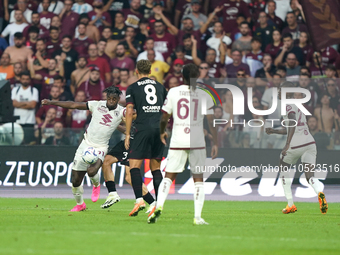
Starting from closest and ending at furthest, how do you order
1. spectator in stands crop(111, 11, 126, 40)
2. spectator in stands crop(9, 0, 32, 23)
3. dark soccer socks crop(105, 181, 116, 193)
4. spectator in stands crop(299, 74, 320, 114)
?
Result: dark soccer socks crop(105, 181, 116, 193)
spectator in stands crop(299, 74, 320, 114)
spectator in stands crop(111, 11, 126, 40)
spectator in stands crop(9, 0, 32, 23)

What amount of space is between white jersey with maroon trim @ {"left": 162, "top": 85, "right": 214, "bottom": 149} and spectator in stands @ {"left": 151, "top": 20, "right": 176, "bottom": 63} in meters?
11.4

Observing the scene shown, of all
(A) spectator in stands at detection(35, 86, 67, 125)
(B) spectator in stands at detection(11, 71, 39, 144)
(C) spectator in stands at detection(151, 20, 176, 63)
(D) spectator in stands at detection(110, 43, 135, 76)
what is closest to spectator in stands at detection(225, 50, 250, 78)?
(C) spectator in stands at detection(151, 20, 176, 63)

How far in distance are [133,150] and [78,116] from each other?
8452 millimetres

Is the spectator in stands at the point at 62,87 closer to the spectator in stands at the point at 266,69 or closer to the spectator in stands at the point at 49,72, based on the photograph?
the spectator in stands at the point at 49,72

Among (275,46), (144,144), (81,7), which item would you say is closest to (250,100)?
(275,46)

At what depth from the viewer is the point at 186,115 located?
362 inches

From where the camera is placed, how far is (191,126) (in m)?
9.17

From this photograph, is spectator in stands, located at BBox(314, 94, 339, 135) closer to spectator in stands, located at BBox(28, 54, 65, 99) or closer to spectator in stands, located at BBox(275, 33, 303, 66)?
spectator in stands, located at BBox(275, 33, 303, 66)

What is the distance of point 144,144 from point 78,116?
852cm

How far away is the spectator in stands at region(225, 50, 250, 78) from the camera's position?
63.2 ft

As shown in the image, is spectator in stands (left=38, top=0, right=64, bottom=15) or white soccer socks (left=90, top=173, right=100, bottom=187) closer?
white soccer socks (left=90, top=173, right=100, bottom=187)

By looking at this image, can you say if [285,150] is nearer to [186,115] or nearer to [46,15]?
[186,115]

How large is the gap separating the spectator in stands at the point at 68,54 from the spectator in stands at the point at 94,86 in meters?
1.56

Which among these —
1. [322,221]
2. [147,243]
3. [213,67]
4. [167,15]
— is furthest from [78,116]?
[147,243]
